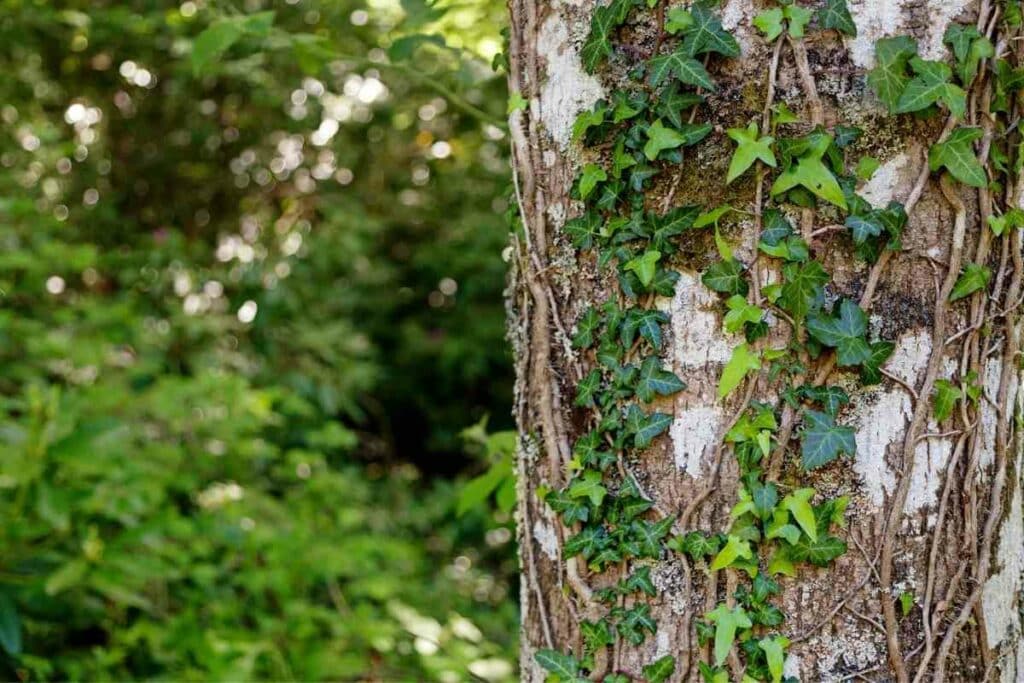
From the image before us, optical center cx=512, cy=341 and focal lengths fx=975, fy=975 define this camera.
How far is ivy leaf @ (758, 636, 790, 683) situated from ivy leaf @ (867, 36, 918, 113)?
67 cm

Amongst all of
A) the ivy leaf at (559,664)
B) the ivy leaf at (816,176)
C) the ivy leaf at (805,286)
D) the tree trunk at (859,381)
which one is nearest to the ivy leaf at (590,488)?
the tree trunk at (859,381)

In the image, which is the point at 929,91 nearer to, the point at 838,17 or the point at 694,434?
the point at 838,17

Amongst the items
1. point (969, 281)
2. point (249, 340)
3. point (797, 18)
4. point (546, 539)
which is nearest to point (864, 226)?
point (969, 281)

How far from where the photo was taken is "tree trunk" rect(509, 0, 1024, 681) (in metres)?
1.22

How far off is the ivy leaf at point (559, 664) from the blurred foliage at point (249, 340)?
1.28 metres

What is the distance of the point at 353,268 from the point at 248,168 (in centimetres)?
85

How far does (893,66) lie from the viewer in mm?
1183

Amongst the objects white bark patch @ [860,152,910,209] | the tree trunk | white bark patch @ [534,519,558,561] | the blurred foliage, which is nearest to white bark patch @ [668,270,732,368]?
the tree trunk

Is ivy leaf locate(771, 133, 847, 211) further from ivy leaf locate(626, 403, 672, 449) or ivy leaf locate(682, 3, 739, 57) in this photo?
ivy leaf locate(626, 403, 672, 449)

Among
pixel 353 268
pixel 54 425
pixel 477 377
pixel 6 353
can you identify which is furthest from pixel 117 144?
pixel 54 425

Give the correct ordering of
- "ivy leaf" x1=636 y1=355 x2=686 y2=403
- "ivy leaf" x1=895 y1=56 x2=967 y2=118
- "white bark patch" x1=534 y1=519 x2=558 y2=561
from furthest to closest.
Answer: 1. "white bark patch" x1=534 y1=519 x2=558 y2=561
2. "ivy leaf" x1=636 y1=355 x2=686 y2=403
3. "ivy leaf" x1=895 y1=56 x2=967 y2=118

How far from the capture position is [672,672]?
4.20 feet

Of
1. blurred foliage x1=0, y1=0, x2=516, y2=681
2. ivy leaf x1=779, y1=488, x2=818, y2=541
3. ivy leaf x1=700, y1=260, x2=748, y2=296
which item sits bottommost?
blurred foliage x1=0, y1=0, x2=516, y2=681

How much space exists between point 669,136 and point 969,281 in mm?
421
